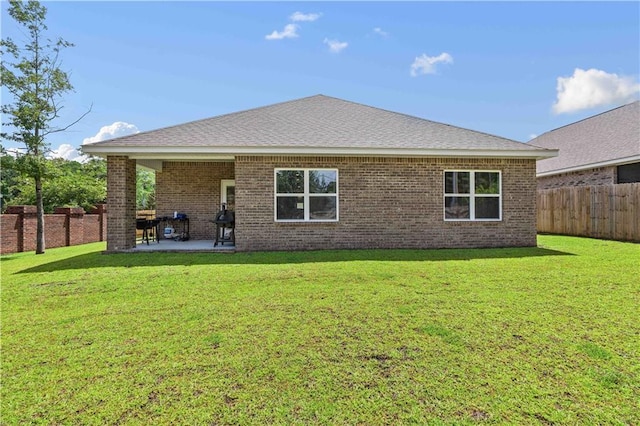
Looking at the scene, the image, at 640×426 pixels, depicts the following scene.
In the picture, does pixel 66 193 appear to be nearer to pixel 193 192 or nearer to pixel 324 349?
pixel 193 192

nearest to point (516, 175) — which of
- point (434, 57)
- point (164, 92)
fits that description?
point (434, 57)

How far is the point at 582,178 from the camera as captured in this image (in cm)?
1653

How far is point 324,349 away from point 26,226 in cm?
1427

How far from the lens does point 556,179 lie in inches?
712

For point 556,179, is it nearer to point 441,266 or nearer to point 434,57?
point 434,57

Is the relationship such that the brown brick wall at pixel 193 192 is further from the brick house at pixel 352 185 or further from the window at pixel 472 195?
the window at pixel 472 195

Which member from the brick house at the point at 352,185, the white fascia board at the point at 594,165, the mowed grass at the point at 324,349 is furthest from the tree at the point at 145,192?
the white fascia board at the point at 594,165

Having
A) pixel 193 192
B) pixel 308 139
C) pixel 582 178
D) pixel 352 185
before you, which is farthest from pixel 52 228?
pixel 582 178

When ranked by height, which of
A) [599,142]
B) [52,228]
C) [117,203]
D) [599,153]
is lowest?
[52,228]

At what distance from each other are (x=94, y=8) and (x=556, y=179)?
66.6 feet

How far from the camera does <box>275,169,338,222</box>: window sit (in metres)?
10.5

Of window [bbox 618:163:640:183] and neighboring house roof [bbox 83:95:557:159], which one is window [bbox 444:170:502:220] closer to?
neighboring house roof [bbox 83:95:557:159]

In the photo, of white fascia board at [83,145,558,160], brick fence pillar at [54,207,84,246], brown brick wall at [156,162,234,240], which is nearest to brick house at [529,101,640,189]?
white fascia board at [83,145,558,160]

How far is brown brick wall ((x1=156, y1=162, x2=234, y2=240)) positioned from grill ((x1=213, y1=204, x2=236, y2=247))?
3.95ft
